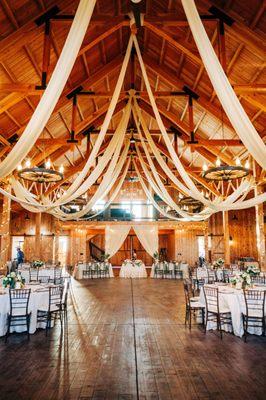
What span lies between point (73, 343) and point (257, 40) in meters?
6.45

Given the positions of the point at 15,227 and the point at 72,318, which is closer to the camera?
the point at 72,318

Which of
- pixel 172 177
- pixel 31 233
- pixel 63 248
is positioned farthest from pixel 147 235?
pixel 172 177

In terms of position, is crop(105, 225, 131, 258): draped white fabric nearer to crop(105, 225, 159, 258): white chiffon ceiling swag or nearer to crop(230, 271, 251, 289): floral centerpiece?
crop(105, 225, 159, 258): white chiffon ceiling swag

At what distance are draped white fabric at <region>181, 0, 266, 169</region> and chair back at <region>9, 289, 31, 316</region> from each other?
4107mm

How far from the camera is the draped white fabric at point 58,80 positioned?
288cm

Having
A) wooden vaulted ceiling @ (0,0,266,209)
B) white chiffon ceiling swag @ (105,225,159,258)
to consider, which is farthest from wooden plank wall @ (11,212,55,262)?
wooden vaulted ceiling @ (0,0,266,209)

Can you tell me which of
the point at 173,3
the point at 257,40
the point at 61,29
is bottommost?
the point at 257,40

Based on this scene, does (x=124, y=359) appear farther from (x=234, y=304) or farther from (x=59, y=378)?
(x=234, y=304)

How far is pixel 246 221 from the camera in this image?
1734 centimetres

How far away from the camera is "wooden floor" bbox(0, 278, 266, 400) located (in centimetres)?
310

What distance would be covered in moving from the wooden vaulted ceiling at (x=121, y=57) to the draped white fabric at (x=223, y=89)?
117 inches

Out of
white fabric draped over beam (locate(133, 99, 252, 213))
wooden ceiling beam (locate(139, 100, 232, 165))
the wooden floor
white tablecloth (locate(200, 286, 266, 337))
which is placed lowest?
the wooden floor

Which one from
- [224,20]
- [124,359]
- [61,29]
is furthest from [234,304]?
[61,29]

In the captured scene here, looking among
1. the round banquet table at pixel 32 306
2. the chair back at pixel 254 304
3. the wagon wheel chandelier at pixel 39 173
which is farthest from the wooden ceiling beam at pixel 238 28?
the round banquet table at pixel 32 306
